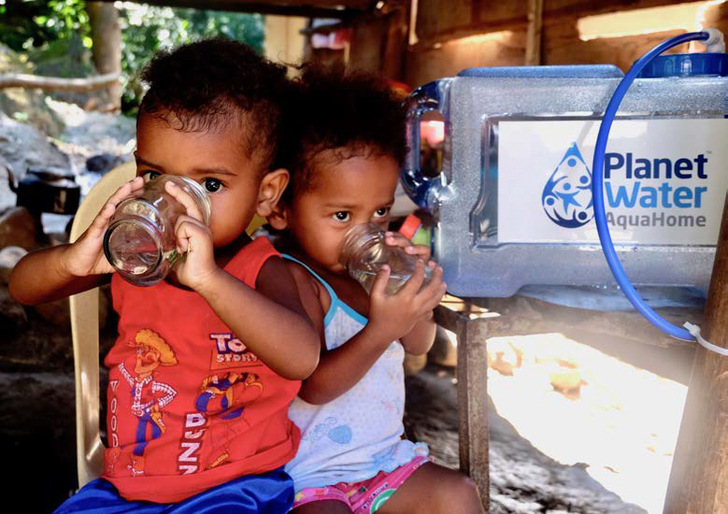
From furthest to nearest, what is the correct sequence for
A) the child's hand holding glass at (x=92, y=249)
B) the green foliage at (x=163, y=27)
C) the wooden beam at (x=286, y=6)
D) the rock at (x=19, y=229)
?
1. the green foliage at (x=163, y=27)
2. the wooden beam at (x=286, y=6)
3. the rock at (x=19, y=229)
4. the child's hand holding glass at (x=92, y=249)

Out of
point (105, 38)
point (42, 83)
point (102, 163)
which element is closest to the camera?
point (42, 83)

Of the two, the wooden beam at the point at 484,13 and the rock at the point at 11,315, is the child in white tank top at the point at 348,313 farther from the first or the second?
the rock at the point at 11,315

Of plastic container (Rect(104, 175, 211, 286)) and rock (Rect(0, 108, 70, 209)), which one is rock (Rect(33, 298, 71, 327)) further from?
plastic container (Rect(104, 175, 211, 286))

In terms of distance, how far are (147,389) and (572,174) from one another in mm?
841

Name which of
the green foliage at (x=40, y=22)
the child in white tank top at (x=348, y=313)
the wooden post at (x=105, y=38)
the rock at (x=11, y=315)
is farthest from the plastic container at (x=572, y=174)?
the green foliage at (x=40, y=22)

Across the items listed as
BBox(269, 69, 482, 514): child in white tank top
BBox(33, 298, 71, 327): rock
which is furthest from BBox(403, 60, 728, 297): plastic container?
BBox(33, 298, 71, 327): rock

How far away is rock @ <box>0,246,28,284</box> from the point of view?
162 inches

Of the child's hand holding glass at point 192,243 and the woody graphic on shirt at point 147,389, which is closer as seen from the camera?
the child's hand holding glass at point 192,243

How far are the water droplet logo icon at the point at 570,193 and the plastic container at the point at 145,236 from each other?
68cm

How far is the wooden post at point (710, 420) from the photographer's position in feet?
3.46

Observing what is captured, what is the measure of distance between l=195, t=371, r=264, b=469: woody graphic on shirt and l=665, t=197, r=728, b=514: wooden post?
71 cm

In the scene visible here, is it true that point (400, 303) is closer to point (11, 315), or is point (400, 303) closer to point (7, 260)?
point (11, 315)

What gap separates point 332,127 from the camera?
4.49 ft

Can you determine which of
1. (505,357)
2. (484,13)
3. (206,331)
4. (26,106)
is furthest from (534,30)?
(26,106)
